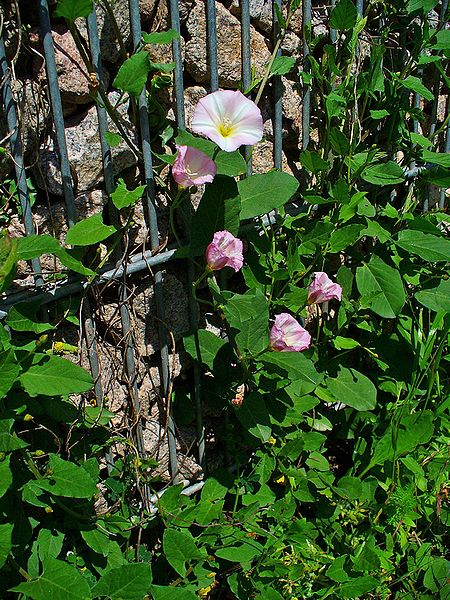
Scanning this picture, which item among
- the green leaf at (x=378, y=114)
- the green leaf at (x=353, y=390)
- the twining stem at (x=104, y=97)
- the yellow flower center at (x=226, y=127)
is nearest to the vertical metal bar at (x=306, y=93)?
the green leaf at (x=378, y=114)

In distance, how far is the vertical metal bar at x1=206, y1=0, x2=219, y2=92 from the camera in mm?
1997

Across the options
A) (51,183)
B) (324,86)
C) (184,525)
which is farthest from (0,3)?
(184,525)

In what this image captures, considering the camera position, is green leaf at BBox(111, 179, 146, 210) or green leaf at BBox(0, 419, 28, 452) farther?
green leaf at BBox(111, 179, 146, 210)

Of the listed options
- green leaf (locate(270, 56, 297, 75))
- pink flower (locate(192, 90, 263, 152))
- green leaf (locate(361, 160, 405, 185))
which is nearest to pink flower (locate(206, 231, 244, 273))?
pink flower (locate(192, 90, 263, 152))

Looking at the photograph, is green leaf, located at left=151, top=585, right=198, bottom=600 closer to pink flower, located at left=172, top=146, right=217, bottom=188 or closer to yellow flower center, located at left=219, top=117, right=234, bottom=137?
pink flower, located at left=172, top=146, right=217, bottom=188

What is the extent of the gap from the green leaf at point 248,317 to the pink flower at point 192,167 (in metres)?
0.34

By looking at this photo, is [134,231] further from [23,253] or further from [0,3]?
[0,3]

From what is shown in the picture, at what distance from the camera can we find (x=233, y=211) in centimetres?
207

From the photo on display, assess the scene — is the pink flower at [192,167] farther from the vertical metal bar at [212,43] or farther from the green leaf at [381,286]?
the green leaf at [381,286]

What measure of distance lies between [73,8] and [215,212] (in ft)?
2.28

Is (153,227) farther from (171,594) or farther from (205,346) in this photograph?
(171,594)

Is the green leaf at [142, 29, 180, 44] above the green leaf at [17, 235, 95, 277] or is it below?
above

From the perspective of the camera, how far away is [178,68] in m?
1.97

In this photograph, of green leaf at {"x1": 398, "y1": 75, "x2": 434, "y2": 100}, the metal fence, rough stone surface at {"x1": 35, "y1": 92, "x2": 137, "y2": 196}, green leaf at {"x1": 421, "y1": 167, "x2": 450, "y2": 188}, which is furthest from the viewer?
green leaf at {"x1": 421, "y1": 167, "x2": 450, "y2": 188}
